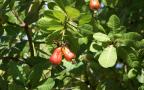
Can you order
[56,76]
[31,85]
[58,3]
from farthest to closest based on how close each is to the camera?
[56,76]
[31,85]
[58,3]

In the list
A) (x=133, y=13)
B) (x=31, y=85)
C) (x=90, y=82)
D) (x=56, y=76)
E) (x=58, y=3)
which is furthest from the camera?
(x=133, y=13)

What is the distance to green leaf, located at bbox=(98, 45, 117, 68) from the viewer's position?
2670 millimetres

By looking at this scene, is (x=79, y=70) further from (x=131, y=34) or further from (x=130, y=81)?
(x=131, y=34)

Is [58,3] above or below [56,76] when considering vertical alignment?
above

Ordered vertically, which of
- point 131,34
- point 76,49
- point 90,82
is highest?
point 131,34

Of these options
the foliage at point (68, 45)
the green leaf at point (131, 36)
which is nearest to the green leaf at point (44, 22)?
the foliage at point (68, 45)

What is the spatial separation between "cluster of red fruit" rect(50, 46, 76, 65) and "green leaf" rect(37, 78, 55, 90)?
17 cm

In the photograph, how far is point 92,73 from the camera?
128 inches

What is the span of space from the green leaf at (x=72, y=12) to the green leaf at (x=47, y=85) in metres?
0.45

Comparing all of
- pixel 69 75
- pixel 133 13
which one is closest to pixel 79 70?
pixel 69 75

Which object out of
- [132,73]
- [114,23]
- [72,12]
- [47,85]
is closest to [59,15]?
[72,12]

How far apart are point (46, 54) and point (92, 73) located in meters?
0.37

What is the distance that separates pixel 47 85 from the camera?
279cm

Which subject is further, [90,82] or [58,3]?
[90,82]
